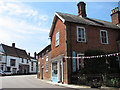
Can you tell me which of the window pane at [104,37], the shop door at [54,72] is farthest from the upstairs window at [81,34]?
the shop door at [54,72]

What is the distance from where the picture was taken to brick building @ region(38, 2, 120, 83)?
15.6 meters

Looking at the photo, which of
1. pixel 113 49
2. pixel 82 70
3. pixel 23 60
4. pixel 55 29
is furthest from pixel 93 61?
pixel 23 60

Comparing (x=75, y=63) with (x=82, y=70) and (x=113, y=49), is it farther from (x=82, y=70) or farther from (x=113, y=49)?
(x=113, y=49)

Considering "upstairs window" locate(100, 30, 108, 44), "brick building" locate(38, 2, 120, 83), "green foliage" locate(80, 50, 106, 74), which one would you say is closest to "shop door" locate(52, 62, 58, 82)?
"brick building" locate(38, 2, 120, 83)

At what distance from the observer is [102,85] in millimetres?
12062

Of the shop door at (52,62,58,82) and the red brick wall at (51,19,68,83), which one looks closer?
the red brick wall at (51,19,68,83)

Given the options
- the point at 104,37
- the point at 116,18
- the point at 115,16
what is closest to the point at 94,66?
the point at 104,37

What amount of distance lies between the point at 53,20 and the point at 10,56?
1299 inches

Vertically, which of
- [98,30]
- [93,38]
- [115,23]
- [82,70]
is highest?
[115,23]

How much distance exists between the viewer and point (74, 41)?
16.1 m

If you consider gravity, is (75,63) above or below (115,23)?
below

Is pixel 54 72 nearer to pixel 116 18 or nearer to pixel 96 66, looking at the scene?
pixel 96 66

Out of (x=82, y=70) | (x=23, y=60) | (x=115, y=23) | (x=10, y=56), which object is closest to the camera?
(x=82, y=70)

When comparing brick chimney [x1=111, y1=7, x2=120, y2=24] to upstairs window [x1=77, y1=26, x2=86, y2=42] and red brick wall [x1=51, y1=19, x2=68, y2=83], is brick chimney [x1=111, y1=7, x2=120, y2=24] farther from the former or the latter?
red brick wall [x1=51, y1=19, x2=68, y2=83]
